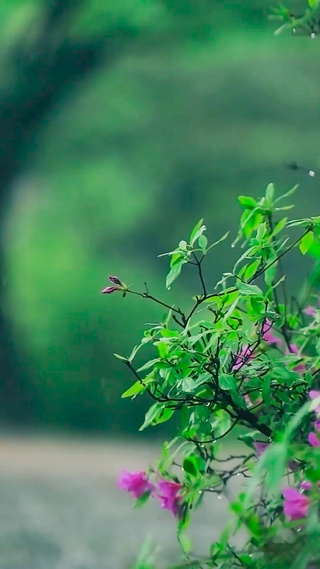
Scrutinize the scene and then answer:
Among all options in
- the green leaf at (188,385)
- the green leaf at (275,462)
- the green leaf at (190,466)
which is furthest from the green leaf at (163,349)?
the green leaf at (275,462)

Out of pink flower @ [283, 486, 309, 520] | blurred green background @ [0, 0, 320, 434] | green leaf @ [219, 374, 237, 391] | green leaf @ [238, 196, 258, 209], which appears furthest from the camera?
blurred green background @ [0, 0, 320, 434]

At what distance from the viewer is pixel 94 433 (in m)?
1.43

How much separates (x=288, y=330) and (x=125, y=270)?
1.75 ft

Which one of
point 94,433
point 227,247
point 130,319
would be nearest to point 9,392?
point 94,433

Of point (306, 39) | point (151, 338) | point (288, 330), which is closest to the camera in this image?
point (151, 338)

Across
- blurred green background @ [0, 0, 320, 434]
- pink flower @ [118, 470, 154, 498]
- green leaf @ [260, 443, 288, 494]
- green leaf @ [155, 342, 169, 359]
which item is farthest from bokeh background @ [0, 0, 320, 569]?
green leaf @ [260, 443, 288, 494]

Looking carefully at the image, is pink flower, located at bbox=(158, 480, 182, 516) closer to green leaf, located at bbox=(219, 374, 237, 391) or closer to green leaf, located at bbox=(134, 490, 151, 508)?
green leaf, located at bbox=(134, 490, 151, 508)

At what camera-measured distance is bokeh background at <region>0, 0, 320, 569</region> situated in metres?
1.39

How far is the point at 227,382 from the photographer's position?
2.35 feet

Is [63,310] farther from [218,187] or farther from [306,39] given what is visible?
[306,39]

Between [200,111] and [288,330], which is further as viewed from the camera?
[200,111]

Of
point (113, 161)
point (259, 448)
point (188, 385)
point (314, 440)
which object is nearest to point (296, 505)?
point (314, 440)

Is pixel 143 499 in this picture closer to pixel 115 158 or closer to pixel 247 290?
pixel 247 290

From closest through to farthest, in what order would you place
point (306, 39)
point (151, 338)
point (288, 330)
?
point (151, 338) → point (288, 330) → point (306, 39)
